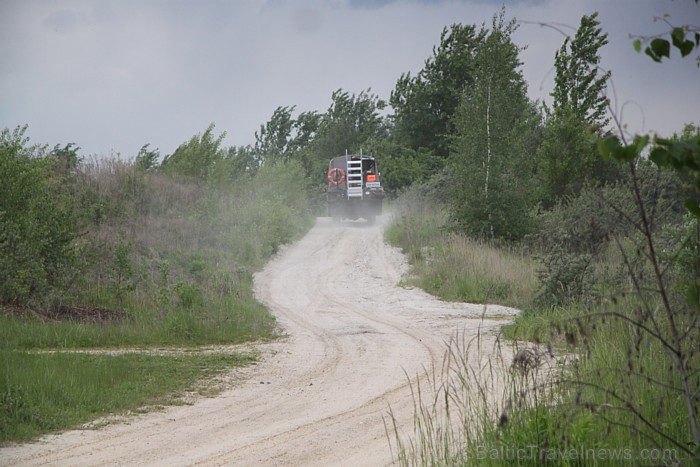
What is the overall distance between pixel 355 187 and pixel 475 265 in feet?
54.3

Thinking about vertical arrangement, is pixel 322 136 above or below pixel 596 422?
above

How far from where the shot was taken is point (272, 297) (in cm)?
1886

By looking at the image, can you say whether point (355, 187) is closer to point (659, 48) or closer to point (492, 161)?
point (492, 161)

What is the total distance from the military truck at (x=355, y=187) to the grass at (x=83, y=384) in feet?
79.4

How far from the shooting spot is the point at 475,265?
779 inches

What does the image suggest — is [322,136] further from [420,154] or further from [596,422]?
[596,422]

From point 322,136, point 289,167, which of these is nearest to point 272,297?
point 289,167

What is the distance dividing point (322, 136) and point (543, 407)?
2215 inches

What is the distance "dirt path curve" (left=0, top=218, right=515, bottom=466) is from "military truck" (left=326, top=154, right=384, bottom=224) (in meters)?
15.7

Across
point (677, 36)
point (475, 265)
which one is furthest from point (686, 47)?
point (475, 265)

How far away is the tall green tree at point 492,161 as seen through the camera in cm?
2477

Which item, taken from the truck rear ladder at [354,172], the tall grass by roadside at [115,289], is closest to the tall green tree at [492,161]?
the tall grass by roadside at [115,289]

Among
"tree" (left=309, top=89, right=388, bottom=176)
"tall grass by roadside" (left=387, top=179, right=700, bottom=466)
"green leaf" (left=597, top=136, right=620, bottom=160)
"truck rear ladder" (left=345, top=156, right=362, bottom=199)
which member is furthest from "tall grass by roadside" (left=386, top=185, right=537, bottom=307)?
"tree" (left=309, top=89, right=388, bottom=176)

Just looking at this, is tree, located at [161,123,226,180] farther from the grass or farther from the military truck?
the grass
